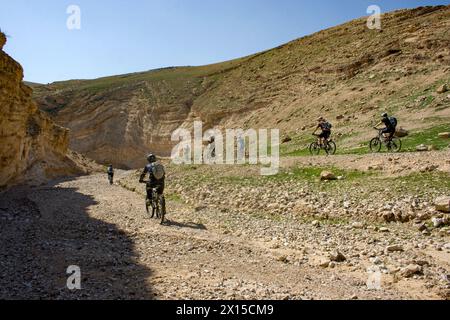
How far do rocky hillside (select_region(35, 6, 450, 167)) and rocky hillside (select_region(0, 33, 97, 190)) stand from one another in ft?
68.0

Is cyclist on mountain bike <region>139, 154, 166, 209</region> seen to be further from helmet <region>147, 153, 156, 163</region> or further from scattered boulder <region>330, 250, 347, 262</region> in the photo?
scattered boulder <region>330, 250, 347, 262</region>

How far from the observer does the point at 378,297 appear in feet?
29.7

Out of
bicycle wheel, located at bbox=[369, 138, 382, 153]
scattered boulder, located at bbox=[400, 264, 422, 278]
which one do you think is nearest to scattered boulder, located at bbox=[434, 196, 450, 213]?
scattered boulder, located at bbox=[400, 264, 422, 278]

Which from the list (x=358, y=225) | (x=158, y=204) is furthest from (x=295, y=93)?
(x=358, y=225)

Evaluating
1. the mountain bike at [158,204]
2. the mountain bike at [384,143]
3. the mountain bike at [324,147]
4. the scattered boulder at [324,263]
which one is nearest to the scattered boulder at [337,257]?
the scattered boulder at [324,263]

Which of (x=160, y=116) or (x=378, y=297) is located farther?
(x=160, y=116)

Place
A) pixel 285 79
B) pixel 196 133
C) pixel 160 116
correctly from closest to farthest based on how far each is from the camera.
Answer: pixel 285 79 < pixel 196 133 < pixel 160 116

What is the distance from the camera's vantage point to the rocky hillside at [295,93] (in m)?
37.4

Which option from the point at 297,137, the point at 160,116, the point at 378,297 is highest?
the point at 160,116

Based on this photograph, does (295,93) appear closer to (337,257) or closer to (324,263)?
(337,257)
